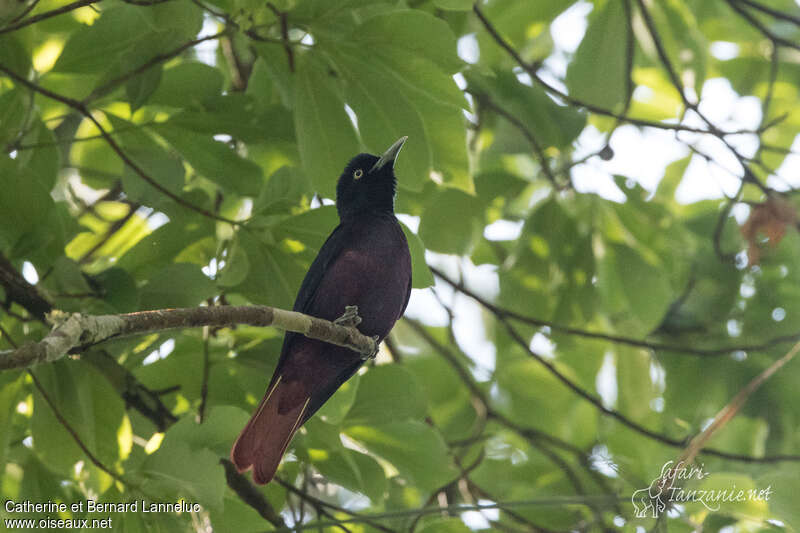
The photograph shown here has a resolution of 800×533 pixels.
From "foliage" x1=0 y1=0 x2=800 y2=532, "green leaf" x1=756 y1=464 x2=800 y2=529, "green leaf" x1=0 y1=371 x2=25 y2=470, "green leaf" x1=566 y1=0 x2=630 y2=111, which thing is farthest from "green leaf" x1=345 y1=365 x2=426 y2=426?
"green leaf" x1=566 y1=0 x2=630 y2=111

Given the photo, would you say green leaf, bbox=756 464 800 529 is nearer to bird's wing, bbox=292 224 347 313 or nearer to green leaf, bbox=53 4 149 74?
bird's wing, bbox=292 224 347 313

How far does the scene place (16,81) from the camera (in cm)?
333

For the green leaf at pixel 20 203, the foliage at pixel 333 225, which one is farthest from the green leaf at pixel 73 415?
the green leaf at pixel 20 203

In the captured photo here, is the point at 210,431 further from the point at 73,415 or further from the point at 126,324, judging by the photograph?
the point at 126,324

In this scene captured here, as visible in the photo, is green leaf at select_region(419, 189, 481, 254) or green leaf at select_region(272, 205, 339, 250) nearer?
green leaf at select_region(272, 205, 339, 250)

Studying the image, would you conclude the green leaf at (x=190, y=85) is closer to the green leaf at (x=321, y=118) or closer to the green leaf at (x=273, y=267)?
the green leaf at (x=321, y=118)

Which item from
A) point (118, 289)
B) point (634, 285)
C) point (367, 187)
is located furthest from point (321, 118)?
point (634, 285)

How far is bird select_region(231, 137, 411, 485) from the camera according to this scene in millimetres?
2648

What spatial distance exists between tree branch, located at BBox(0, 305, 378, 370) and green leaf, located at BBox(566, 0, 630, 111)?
293 centimetres

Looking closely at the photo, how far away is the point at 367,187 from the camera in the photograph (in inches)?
137

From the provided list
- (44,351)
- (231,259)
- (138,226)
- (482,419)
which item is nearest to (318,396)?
(231,259)

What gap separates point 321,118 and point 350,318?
798mm

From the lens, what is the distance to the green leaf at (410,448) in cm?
388

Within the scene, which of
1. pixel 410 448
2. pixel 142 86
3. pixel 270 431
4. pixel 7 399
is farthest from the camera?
pixel 410 448
